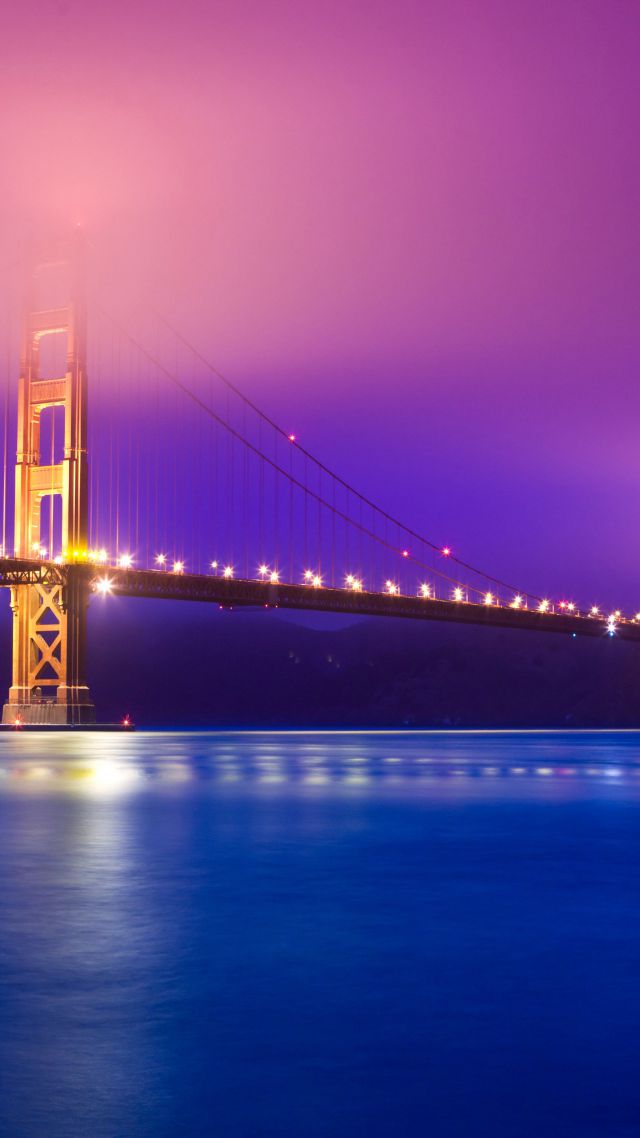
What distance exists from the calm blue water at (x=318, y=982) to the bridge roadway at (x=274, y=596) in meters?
54.9

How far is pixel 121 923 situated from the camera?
7832mm

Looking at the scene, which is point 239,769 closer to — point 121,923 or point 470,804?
point 470,804

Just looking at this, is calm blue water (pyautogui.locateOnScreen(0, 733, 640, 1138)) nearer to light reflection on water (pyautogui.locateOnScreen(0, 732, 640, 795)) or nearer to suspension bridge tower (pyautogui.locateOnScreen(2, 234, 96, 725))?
light reflection on water (pyautogui.locateOnScreen(0, 732, 640, 795))

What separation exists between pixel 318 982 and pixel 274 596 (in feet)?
241

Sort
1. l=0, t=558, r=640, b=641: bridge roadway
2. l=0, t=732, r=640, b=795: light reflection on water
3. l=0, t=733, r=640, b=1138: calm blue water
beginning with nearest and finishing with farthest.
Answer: l=0, t=733, r=640, b=1138: calm blue water < l=0, t=732, r=640, b=795: light reflection on water < l=0, t=558, r=640, b=641: bridge roadway

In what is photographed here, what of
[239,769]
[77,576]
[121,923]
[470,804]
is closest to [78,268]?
[77,576]

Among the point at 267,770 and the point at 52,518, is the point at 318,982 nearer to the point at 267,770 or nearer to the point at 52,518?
the point at 267,770

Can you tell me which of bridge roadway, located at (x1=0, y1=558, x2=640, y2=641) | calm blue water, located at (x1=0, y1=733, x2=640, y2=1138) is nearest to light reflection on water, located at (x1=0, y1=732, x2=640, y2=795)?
calm blue water, located at (x1=0, y1=733, x2=640, y2=1138)

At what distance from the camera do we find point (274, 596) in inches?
3127

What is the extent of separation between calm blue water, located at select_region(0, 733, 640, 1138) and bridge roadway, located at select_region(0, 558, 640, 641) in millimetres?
54931

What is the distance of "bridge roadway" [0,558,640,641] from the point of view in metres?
68.4

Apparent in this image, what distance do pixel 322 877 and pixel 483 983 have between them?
4225 millimetres

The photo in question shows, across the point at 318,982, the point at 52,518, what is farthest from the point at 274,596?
the point at 318,982

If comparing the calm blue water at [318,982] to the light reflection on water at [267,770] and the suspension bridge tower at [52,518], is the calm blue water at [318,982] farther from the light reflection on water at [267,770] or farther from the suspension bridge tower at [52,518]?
the suspension bridge tower at [52,518]
